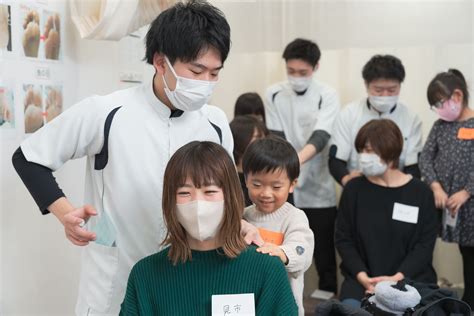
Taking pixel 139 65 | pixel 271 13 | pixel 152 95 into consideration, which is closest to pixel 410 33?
pixel 271 13

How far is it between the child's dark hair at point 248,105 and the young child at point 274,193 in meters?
1.23

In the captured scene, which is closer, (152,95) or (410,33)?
(152,95)

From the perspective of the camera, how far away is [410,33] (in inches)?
132

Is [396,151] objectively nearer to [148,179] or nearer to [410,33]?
[410,33]

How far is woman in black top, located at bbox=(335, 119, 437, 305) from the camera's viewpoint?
254 cm

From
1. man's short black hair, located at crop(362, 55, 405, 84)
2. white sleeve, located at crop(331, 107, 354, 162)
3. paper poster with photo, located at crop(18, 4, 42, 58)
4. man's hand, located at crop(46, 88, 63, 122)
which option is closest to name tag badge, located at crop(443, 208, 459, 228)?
white sleeve, located at crop(331, 107, 354, 162)

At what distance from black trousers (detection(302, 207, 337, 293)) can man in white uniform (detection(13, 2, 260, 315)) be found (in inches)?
72.2

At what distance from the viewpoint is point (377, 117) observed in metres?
3.05

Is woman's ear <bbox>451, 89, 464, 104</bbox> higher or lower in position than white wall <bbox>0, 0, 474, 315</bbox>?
lower

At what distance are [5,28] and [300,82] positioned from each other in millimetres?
1735

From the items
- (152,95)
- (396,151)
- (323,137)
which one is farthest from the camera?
(323,137)

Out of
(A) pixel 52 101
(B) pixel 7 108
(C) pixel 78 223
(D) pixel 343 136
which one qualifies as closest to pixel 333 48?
(D) pixel 343 136

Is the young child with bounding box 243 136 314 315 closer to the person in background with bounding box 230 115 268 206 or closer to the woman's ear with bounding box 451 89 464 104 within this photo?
the person in background with bounding box 230 115 268 206

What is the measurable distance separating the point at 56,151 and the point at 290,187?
822mm
